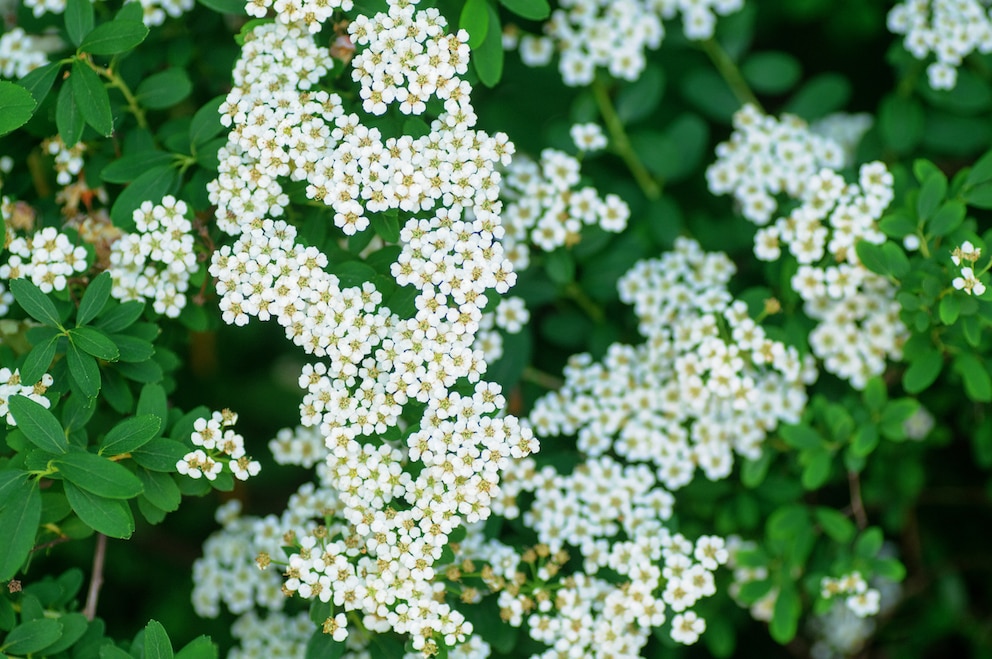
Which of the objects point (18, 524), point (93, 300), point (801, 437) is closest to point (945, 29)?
point (801, 437)

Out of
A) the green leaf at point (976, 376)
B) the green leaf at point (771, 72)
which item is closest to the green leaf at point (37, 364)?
the green leaf at point (976, 376)

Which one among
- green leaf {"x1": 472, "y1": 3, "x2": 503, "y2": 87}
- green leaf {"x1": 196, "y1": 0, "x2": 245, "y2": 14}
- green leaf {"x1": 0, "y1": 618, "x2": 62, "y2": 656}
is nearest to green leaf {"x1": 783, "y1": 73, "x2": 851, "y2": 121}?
green leaf {"x1": 472, "y1": 3, "x2": 503, "y2": 87}

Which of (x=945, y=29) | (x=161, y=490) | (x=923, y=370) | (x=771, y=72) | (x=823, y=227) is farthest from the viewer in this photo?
(x=771, y=72)

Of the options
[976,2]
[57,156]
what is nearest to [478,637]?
[57,156]

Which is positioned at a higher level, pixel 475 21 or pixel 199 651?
pixel 475 21

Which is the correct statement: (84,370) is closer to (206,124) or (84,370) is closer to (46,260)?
(46,260)

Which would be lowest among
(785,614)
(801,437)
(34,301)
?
(785,614)

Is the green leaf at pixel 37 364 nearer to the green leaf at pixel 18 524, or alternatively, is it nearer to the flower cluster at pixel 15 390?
the flower cluster at pixel 15 390

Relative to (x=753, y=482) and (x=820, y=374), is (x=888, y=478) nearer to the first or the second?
(x=820, y=374)
